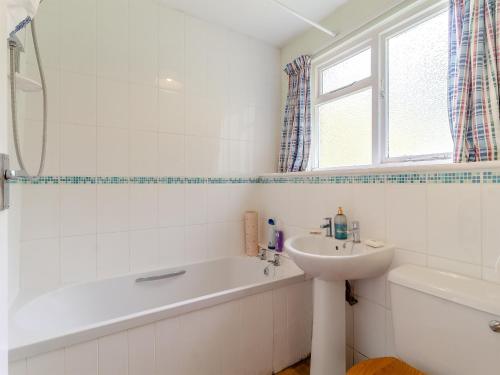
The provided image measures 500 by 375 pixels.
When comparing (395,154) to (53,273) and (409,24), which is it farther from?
(53,273)

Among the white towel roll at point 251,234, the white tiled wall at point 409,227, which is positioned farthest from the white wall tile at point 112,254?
the white tiled wall at point 409,227

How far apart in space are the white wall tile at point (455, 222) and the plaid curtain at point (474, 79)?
0.62 ft

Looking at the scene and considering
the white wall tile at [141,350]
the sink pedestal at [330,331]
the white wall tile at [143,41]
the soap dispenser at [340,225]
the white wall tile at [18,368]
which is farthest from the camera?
the white wall tile at [143,41]

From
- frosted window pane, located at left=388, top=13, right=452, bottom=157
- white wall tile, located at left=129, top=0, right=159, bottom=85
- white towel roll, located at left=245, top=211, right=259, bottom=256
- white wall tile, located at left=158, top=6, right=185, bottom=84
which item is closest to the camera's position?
frosted window pane, located at left=388, top=13, right=452, bottom=157

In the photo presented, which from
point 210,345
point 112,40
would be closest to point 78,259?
point 210,345

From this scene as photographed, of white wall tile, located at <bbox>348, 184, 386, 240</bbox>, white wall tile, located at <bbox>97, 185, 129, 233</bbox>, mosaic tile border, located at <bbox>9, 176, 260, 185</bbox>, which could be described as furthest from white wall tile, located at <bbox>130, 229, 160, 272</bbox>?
white wall tile, located at <bbox>348, 184, 386, 240</bbox>

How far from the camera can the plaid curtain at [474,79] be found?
1139 mm

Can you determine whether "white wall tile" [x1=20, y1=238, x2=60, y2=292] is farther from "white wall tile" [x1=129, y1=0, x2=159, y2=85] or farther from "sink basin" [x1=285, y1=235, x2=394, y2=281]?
"sink basin" [x1=285, y1=235, x2=394, y2=281]

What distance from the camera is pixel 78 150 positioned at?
1.63 metres

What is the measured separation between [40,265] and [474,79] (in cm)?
251

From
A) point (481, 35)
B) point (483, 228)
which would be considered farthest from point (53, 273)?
point (481, 35)

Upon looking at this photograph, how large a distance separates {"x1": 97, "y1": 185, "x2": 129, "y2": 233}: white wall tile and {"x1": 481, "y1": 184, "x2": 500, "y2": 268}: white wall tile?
1971 mm

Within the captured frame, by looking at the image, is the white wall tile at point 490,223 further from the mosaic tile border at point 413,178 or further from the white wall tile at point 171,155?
the white wall tile at point 171,155

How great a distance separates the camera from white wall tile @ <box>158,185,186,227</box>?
6.31ft
